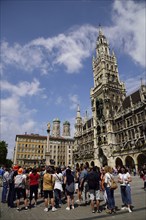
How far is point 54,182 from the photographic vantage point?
29.9ft

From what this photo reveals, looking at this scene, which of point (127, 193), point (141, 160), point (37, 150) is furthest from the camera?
point (37, 150)

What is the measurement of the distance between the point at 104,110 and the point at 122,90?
411 inches

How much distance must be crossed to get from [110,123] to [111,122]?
477mm

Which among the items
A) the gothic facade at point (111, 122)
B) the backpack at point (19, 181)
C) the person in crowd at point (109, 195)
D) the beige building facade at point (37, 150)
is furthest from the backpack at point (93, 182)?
the beige building facade at point (37, 150)

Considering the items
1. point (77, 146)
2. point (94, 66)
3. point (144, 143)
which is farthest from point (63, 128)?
point (144, 143)

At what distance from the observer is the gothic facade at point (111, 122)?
38.7 metres

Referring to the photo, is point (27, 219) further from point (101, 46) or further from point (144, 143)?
point (101, 46)

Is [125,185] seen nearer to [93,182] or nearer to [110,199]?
[110,199]

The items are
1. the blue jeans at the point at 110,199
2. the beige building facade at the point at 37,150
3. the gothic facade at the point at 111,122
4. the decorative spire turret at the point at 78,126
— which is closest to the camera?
the blue jeans at the point at 110,199

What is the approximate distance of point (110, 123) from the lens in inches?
1823

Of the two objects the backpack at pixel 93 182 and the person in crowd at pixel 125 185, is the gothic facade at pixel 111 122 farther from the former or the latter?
the backpack at pixel 93 182

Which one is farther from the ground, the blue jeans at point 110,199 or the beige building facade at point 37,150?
the beige building facade at point 37,150

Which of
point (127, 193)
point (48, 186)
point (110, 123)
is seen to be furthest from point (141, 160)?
point (48, 186)

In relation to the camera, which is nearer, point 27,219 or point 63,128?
point 27,219
